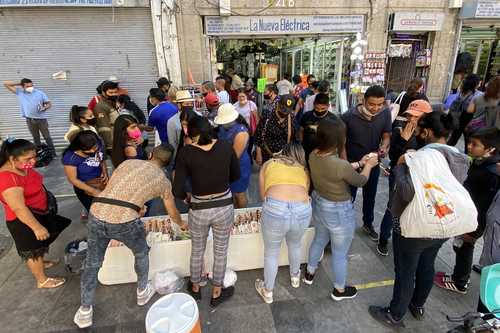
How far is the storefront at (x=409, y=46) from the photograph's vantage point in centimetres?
777

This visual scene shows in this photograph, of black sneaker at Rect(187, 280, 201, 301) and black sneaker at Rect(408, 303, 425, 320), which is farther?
black sneaker at Rect(187, 280, 201, 301)

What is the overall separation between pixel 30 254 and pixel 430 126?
11.8 feet

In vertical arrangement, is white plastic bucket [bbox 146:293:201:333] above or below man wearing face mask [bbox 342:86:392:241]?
below

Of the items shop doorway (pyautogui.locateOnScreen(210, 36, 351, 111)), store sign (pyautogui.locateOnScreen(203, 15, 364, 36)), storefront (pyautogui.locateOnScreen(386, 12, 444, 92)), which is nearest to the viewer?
store sign (pyautogui.locateOnScreen(203, 15, 364, 36))

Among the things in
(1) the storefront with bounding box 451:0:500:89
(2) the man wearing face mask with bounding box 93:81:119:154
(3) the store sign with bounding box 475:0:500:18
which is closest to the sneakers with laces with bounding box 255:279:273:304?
(2) the man wearing face mask with bounding box 93:81:119:154

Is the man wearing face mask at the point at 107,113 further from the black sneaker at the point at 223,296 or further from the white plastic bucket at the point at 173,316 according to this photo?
the white plastic bucket at the point at 173,316

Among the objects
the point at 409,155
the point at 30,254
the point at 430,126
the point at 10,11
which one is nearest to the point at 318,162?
the point at 409,155

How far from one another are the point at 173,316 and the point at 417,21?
930 centimetres

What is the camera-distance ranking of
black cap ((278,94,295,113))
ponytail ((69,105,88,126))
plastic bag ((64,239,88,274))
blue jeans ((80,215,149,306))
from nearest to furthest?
blue jeans ((80,215,149,306))
plastic bag ((64,239,88,274))
ponytail ((69,105,88,126))
black cap ((278,94,295,113))

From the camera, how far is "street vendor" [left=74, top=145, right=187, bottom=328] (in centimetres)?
215

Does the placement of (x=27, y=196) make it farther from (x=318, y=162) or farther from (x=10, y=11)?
(x=10, y=11)

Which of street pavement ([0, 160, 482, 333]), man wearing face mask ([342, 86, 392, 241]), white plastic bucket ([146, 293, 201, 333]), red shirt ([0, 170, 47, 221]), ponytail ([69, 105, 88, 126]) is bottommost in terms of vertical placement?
street pavement ([0, 160, 482, 333])

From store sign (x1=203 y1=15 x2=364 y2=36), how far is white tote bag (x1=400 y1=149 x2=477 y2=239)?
21.3 feet

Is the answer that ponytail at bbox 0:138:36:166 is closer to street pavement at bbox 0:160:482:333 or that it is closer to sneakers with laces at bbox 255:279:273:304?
street pavement at bbox 0:160:482:333
